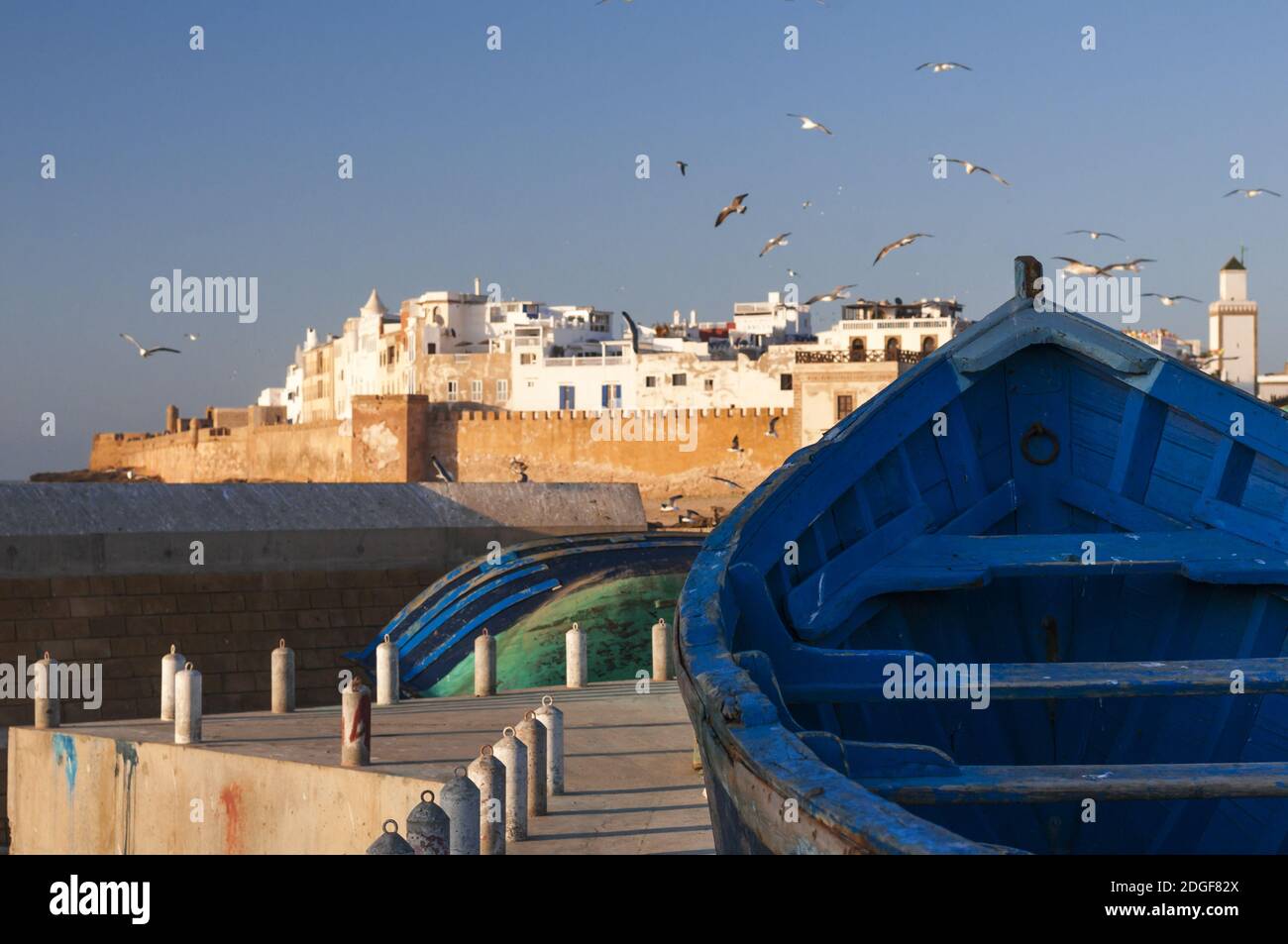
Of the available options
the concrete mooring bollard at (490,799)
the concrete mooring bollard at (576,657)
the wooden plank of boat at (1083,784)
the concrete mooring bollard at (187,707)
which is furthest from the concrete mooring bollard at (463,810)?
the concrete mooring bollard at (576,657)

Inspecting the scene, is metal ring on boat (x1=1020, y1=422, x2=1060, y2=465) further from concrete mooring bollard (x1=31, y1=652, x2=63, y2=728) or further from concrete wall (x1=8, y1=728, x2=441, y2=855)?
concrete mooring bollard (x1=31, y1=652, x2=63, y2=728)

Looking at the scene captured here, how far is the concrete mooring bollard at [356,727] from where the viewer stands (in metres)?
8.26

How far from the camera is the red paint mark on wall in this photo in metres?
8.71

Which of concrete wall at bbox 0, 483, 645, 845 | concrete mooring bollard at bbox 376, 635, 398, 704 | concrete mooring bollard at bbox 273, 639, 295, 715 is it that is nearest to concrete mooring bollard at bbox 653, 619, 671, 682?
concrete mooring bollard at bbox 376, 635, 398, 704

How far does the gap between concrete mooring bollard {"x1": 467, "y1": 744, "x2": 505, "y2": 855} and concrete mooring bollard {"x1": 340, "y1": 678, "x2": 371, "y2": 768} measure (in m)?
1.24

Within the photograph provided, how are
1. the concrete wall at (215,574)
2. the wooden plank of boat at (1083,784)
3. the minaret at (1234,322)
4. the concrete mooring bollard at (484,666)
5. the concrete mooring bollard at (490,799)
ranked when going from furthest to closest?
1. the minaret at (1234,322)
2. the concrete wall at (215,574)
3. the concrete mooring bollard at (484,666)
4. the concrete mooring bollard at (490,799)
5. the wooden plank of boat at (1083,784)

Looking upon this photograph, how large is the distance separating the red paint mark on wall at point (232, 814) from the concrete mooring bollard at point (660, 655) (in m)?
4.63

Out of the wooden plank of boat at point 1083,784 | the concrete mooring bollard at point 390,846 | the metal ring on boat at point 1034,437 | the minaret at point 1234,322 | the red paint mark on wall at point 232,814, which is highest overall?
the minaret at point 1234,322

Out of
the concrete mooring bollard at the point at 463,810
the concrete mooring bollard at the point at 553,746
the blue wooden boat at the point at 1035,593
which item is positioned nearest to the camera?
the blue wooden boat at the point at 1035,593

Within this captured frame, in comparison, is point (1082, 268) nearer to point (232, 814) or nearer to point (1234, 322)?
point (232, 814)

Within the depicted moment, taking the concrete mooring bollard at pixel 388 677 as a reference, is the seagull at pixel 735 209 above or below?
above

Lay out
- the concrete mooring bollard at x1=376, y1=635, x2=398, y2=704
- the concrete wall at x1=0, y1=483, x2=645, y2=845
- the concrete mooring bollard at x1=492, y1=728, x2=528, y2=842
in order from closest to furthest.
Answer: the concrete mooring bollard at x1=492, y1=728, x2=528, y2=842, the concrete mooring bollard at x1=376, y1=635, x2=398, y2=704, the concrete wall at x1=0, y1=483, x2=645, y2=845

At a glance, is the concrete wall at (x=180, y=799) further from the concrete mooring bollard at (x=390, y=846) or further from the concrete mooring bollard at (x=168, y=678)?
the concrete mooring bollard at (x=390, y=846)

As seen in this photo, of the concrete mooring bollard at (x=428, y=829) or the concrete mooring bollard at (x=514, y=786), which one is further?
the concrete mooring bollard at (x=514, y=786)
